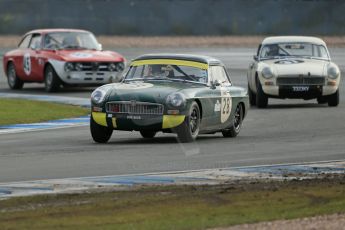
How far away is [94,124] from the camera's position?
54.4ft

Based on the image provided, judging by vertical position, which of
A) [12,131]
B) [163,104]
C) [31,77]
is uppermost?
[163,104]

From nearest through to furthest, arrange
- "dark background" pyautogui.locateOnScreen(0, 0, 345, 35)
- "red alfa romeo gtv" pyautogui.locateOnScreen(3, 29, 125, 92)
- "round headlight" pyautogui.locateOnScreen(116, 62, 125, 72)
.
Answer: "red alfa romeo gtv" pyautogui.locateOnScreen(3, 29, 125, 92), "round headlight" pyautogui.locateOnScreen(116, 62, 125, 72), "dark background" pyautogui.locateOnScreen(0, 0, 345, 35)

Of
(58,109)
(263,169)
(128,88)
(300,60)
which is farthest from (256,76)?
(263,169)

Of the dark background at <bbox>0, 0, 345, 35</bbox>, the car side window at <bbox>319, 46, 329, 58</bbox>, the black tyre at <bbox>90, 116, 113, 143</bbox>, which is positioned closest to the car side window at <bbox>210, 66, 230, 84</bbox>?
the black tyre at <bbox>90, 116, 113, 143</bbox>

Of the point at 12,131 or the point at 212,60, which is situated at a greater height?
the point at 212,60

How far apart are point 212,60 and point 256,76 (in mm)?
6630

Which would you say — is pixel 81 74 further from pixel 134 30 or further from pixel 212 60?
pixel 134 30

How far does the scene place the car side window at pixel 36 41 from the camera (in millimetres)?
30125

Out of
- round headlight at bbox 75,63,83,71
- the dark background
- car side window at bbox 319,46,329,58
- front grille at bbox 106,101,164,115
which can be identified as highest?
front grille at bbox 106,101,164,115

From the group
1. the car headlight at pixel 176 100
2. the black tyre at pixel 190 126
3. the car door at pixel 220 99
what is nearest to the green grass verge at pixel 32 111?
the car door at pixel 220 99

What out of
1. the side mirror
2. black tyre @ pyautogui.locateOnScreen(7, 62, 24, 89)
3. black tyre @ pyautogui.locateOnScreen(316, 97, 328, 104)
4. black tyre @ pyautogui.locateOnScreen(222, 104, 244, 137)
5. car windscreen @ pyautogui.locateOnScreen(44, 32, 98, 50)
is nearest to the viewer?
the side mirror

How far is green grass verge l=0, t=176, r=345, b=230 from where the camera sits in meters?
9.58

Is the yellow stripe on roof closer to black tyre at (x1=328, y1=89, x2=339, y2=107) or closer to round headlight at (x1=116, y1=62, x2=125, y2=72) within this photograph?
black tyre at (x1=328, y1=89, x2=339, y2=107)

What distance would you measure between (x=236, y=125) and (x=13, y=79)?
13.9 m
